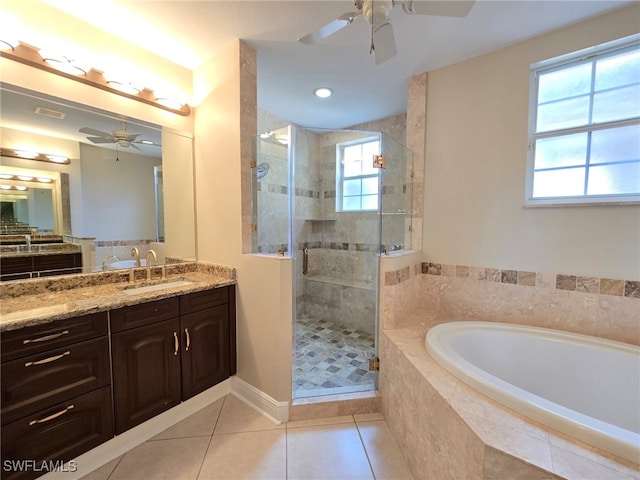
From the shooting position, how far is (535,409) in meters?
1.00

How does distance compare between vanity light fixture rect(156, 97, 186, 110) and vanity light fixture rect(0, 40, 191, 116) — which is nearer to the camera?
vanity light fixture rect(0, 40, 191, 116)

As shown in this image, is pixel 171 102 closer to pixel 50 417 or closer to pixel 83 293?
pixel 83 293

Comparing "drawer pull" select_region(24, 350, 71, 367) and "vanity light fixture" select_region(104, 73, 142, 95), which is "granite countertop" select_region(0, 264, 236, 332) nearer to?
"drawer pull" select_region(24, 350, 71, 367)

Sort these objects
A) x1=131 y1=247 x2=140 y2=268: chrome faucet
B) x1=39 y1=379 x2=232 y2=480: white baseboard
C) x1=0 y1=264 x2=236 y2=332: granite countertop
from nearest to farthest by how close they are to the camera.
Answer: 1. x1=0 y1=264 x2=236 y2=332: granite countertop
2. x1=39 y1=379 x2=232 y2=480: white baseboard
3. x1=131 y1=247 x2=140 y2=268: chrome faucet

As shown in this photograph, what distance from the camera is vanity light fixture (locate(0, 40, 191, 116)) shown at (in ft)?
4.77

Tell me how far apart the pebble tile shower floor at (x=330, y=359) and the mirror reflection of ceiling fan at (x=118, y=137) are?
1.90 m

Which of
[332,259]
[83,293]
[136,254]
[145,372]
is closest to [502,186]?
[332,259]

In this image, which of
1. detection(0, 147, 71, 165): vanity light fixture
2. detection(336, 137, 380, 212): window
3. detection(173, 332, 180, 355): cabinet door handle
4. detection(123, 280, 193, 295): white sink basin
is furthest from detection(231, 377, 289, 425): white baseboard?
detection(0, 147, 71, 165): vanity light fixture

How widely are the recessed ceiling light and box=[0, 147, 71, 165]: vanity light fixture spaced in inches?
82.6

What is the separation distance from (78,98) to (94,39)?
16.9 inches

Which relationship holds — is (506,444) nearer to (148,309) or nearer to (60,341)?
(148,309)

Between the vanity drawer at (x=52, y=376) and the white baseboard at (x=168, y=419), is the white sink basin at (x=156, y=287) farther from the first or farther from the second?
the white baseboard at (x=168, y=419)

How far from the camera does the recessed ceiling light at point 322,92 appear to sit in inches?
99.2

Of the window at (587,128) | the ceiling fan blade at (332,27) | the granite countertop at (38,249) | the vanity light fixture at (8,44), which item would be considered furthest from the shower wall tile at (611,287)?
the vanity light fixture at (8,44)
